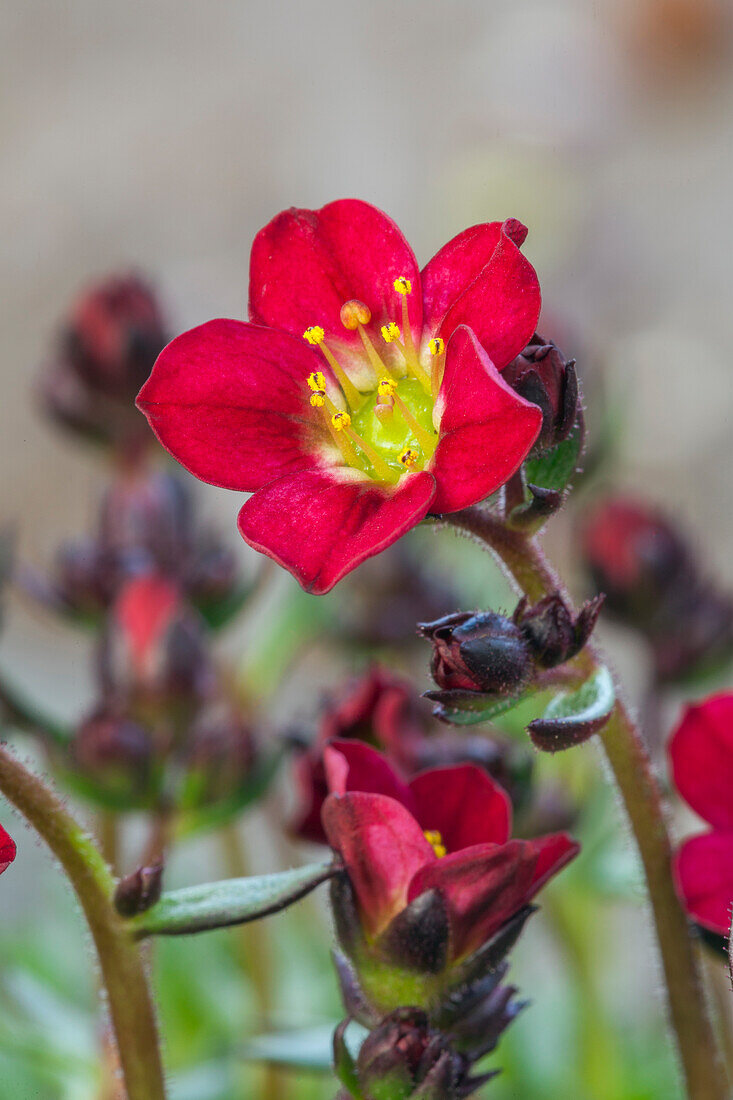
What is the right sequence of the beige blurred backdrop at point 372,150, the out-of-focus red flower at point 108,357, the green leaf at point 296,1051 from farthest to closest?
the beige blurred backdrop at point 372,150, the out-of-focus red flower at point 108,357, the green leaf at point 296,1051

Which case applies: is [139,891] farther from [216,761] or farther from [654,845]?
[216,761]

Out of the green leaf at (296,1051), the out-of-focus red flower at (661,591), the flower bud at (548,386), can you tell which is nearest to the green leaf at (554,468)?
the flower bud at (548,386)

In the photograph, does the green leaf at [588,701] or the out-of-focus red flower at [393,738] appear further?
the out-of-focus red flower at [393,738]

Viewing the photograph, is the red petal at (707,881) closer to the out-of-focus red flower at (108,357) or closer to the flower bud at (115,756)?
the flower bud at (115,756)

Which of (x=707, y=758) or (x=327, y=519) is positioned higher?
(x=327, y=519)

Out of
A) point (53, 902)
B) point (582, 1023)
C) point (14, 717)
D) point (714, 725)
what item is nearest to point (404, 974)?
point (714, 725)

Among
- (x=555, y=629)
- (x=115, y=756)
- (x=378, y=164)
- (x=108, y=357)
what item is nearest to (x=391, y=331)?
(x=555, y=629)

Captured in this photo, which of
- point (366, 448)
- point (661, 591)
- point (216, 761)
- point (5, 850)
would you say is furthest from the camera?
point (661, 591)
